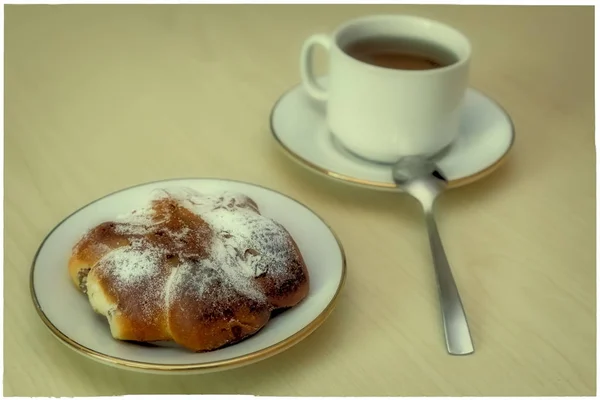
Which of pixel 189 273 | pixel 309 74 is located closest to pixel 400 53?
pixel 309 74

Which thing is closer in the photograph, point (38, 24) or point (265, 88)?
point (265, 88)

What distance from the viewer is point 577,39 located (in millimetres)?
976

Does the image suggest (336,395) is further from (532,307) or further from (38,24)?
(38,24)

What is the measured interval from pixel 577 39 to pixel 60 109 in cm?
68

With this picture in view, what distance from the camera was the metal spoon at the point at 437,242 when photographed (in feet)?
1.72

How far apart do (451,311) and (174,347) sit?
0.21 meters

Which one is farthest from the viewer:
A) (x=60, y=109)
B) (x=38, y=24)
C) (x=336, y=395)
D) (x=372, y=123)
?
(x=38, y=24)

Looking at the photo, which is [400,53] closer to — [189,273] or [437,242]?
[437,242]

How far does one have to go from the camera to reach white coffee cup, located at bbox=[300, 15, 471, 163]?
2.14 feet

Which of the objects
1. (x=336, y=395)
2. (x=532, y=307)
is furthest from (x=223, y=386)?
(x=532, y=307)

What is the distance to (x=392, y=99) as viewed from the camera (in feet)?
2.16

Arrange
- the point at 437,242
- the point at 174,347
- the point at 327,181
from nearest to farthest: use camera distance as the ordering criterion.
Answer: the point at 174,347 < the point at 437,242 < the point at 327,181

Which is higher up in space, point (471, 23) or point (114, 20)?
point (114, 20)

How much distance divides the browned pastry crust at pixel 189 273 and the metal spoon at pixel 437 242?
11cm
